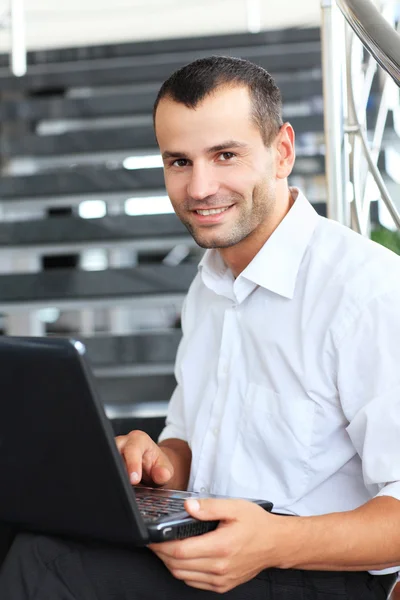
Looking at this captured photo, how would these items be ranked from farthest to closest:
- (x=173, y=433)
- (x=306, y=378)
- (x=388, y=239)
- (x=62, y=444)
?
(x=388, y=239) < (x=173, y=433) < (x=306, y=378) < (x=62, y=444)

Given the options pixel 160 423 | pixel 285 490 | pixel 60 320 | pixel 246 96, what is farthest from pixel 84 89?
pixel 285 490

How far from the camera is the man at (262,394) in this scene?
1138 millimetres

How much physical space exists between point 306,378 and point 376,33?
2.07ft

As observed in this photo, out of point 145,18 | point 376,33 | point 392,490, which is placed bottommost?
point 392,490

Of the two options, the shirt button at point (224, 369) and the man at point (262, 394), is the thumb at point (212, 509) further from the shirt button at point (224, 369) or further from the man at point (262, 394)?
the shirt button at point (224, 369)

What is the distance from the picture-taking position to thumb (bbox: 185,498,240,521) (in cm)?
104

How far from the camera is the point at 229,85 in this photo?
54.5 inches

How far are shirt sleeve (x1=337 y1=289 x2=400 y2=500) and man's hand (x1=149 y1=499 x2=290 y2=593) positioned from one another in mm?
168

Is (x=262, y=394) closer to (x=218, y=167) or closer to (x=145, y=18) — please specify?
(x=218, y=167)

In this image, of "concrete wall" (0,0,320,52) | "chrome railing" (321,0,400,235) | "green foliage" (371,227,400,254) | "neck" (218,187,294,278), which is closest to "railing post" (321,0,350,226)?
"chrome railing" (321,0,400,235)

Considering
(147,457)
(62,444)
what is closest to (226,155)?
(147,457)

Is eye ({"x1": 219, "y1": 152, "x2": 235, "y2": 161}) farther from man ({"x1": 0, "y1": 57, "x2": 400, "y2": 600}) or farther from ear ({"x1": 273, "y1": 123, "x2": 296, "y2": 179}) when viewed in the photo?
ear ({"x1": 273, "y1": 123, "x2": 296, "y2": 179})

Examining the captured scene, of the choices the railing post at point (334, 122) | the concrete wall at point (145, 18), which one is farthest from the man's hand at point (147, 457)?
the concrete wall at point (145, 18)

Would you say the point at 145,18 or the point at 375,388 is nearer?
the point at 375,388
